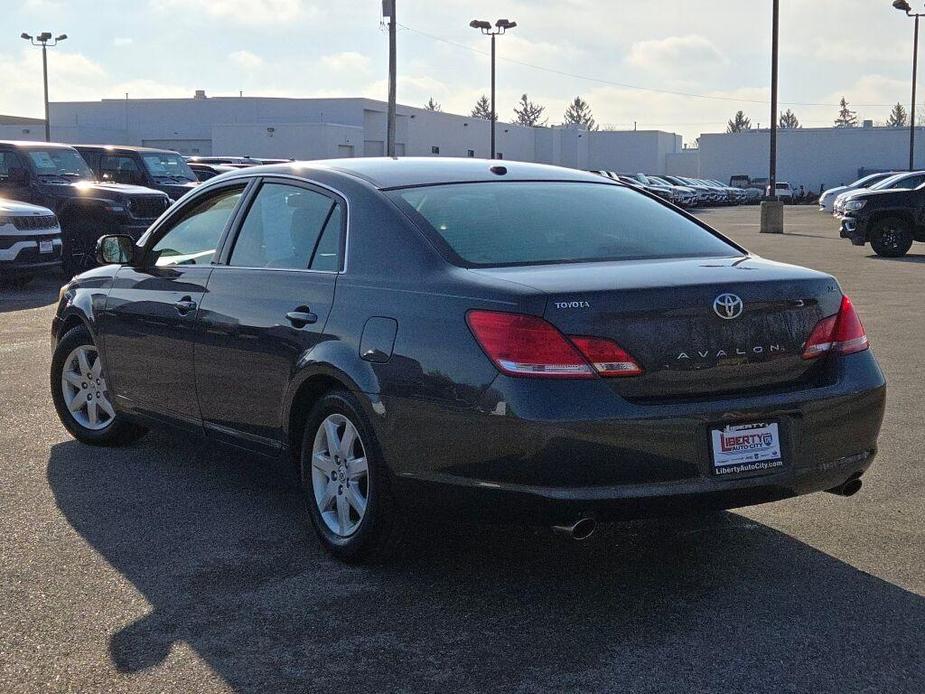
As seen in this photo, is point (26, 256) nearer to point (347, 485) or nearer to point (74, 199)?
point (74, 199)

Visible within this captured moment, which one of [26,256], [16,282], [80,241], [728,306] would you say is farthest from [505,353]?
[80,241]

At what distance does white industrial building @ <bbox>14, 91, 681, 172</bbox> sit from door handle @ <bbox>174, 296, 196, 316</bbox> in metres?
58.7

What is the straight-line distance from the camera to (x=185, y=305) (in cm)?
596

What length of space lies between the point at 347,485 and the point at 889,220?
21.3m

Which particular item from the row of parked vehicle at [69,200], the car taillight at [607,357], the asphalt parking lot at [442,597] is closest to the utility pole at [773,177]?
the row of parked vehicle at [69,200]

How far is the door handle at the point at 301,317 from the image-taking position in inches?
200

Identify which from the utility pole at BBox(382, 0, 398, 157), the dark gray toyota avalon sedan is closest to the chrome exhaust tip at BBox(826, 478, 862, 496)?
the dark gray toyota avalon sedan

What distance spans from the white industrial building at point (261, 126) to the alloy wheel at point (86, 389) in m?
57.5

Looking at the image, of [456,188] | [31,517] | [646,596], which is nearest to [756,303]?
[646,596]

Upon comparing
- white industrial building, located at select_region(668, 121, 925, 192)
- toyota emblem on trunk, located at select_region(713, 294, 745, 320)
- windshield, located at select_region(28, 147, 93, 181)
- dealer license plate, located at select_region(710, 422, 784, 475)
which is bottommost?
dealer license plate, located at select_region(710, 422, 784, 475)

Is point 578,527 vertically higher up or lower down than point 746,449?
lower down

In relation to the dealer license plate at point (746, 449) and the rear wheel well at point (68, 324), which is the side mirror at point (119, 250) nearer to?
the rear wheel well at point (68, 324)

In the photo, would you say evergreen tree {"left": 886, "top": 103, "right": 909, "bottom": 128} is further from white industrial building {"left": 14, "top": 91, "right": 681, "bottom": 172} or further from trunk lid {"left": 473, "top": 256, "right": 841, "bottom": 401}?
trunk lid {"left": 473, "top": 256, "right": 841, "bottom": 401}

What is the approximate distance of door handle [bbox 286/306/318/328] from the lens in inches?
200
